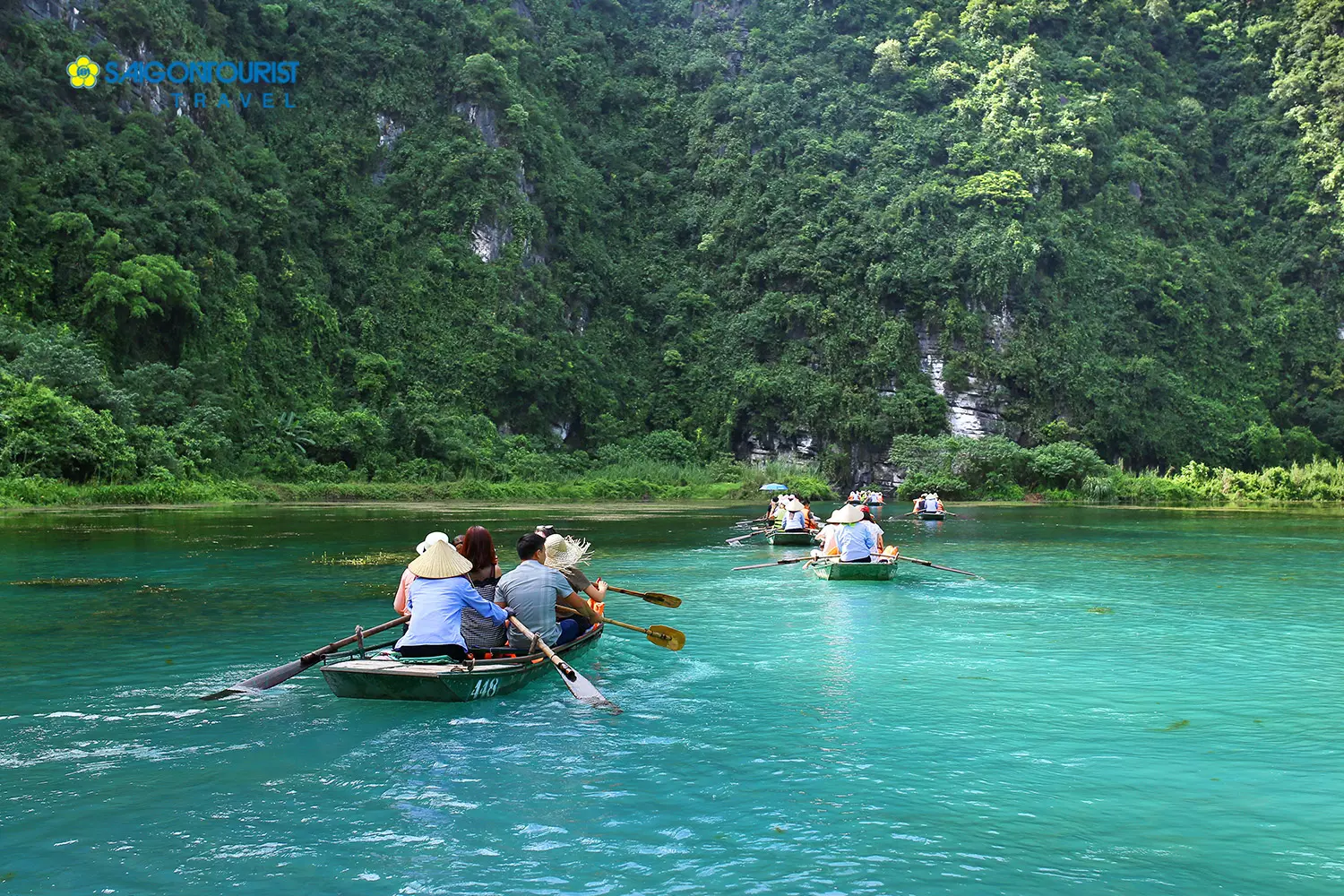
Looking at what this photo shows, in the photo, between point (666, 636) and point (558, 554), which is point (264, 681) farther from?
point (666, 636)

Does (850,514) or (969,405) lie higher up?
(969,405)

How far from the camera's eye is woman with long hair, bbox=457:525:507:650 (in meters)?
9.86

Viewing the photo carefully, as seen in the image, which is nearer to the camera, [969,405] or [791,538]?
[791,538]

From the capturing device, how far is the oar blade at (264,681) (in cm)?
902

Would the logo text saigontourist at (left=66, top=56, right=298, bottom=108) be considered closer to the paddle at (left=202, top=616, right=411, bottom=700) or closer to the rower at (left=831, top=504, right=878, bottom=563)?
the rower at (left=831, top=504, right=878, bottom=563)

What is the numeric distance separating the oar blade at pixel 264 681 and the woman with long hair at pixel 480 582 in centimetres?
141

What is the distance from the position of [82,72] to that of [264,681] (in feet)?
161

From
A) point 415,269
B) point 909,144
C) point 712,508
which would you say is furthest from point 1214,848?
point 909,144

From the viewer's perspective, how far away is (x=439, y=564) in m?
9.41

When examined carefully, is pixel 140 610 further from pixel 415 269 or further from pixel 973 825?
pixel 415 269

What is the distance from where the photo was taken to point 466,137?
64688 millimetres

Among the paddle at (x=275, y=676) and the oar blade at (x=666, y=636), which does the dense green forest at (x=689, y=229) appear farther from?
the paddle at (x=275, y=676)

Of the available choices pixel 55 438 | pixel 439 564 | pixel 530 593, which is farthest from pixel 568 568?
pixel 55 438

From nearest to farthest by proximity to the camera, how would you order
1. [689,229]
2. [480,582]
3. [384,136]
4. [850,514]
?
1. [480,582]
2. [850,514]
3. [384,136]
4. [689,229]
